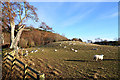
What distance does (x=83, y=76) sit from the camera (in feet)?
17.5

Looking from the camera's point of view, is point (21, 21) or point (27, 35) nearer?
point (21, 21)

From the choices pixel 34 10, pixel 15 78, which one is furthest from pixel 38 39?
pixel 15 78

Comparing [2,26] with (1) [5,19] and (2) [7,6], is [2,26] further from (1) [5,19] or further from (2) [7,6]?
(2) [7,6]

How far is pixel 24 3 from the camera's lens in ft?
56.6

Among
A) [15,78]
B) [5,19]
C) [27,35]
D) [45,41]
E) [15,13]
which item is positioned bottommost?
[15,78]

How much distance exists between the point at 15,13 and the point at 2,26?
136 inches

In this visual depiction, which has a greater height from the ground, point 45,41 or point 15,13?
point 15,13

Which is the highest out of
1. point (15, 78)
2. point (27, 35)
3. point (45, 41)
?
point (27, 35)

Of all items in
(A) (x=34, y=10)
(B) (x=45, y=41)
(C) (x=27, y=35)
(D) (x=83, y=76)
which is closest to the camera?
(D) (x=83, y=76)

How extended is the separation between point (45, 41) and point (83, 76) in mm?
28900

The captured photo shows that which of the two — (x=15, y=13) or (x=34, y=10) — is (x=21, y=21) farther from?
(x=34, y=10)

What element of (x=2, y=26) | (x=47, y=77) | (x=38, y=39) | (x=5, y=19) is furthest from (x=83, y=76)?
(x=38, y=39)

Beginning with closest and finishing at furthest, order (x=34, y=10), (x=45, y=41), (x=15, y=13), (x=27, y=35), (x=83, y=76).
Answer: (x=83, y=76) < (x=15, y=13) < (x=34, y=10) < (x=27, y=35) < (x=45, y=41)

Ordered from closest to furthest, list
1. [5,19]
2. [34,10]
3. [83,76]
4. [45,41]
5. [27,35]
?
[83,76] → [5,19] → [34,10] → [27,35] → [45,41]
